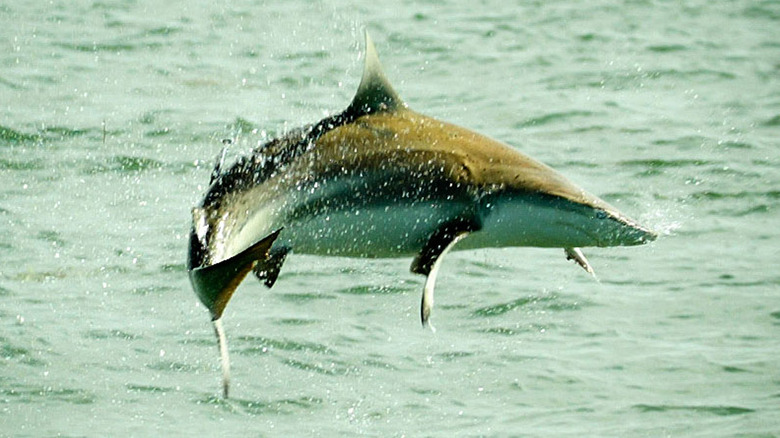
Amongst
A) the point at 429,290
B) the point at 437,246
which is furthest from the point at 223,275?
the point at 437,246

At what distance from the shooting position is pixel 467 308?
751 cm

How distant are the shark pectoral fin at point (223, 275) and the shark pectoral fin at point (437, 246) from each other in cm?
70

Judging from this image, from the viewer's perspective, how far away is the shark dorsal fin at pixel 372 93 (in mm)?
5559

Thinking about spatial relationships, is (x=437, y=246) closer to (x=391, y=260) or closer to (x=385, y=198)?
(x=385, y=198)

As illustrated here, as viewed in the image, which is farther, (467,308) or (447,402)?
(467,308)

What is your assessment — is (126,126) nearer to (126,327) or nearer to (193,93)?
(193,93)

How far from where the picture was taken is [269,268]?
212 inches

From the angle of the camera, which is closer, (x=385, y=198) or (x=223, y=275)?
(x=223, y=275)

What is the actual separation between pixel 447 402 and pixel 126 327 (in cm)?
165

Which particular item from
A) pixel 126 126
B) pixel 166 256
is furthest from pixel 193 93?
pixel 166 256

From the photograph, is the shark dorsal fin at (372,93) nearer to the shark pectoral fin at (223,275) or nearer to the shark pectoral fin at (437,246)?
the shark pectoral fin at (437,246)

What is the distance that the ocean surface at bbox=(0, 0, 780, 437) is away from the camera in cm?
631

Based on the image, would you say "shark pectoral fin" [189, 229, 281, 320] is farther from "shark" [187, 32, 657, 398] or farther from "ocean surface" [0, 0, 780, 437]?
"ocean surface" [0, 0, 780, 437]

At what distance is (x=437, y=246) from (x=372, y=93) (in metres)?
0.63
